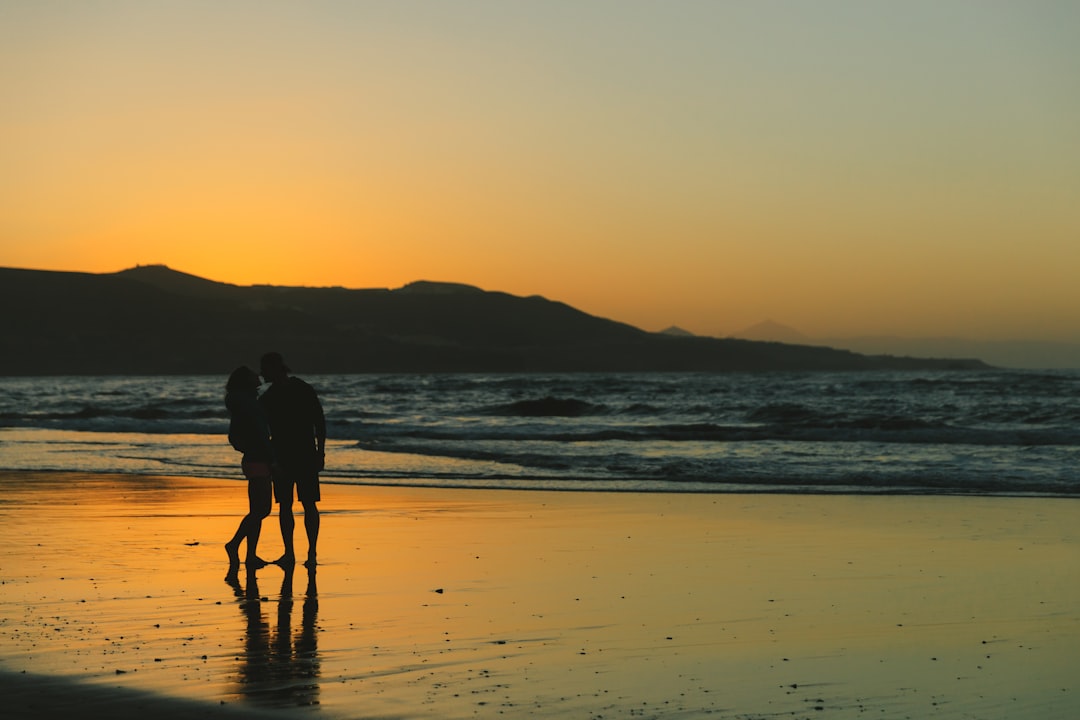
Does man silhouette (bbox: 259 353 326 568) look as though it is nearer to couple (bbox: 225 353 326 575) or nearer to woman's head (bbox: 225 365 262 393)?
couple (bbox: 225 353 326 575)

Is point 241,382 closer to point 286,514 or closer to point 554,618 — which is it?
point 286,514

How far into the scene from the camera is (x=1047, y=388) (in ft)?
188

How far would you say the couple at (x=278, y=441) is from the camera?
10047 mm

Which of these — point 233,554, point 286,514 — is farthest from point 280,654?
point 286,514

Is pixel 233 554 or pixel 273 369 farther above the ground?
pixel 273 369

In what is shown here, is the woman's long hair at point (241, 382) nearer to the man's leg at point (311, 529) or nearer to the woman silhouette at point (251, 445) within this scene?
the woman silhouette at point (251, 445)

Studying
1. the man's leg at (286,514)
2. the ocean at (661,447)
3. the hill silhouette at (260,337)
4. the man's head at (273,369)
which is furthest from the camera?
the hill silhouette at (260,337)

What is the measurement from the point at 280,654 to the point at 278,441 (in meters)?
3.66

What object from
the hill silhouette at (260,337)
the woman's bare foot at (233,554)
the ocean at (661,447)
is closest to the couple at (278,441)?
the woman's bare foot at (233,554)

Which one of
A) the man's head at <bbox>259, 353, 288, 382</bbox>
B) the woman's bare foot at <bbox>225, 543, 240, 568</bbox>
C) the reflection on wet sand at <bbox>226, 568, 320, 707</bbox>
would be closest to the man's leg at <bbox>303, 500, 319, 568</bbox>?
the woman's bare foot at <bbox>225, 543, 240, 568</bbox>

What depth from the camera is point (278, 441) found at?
10.2m

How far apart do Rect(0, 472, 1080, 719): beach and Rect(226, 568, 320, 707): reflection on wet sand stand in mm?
24

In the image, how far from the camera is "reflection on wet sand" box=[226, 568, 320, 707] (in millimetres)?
5887

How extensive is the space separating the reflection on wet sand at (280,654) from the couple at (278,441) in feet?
→ 4.17
